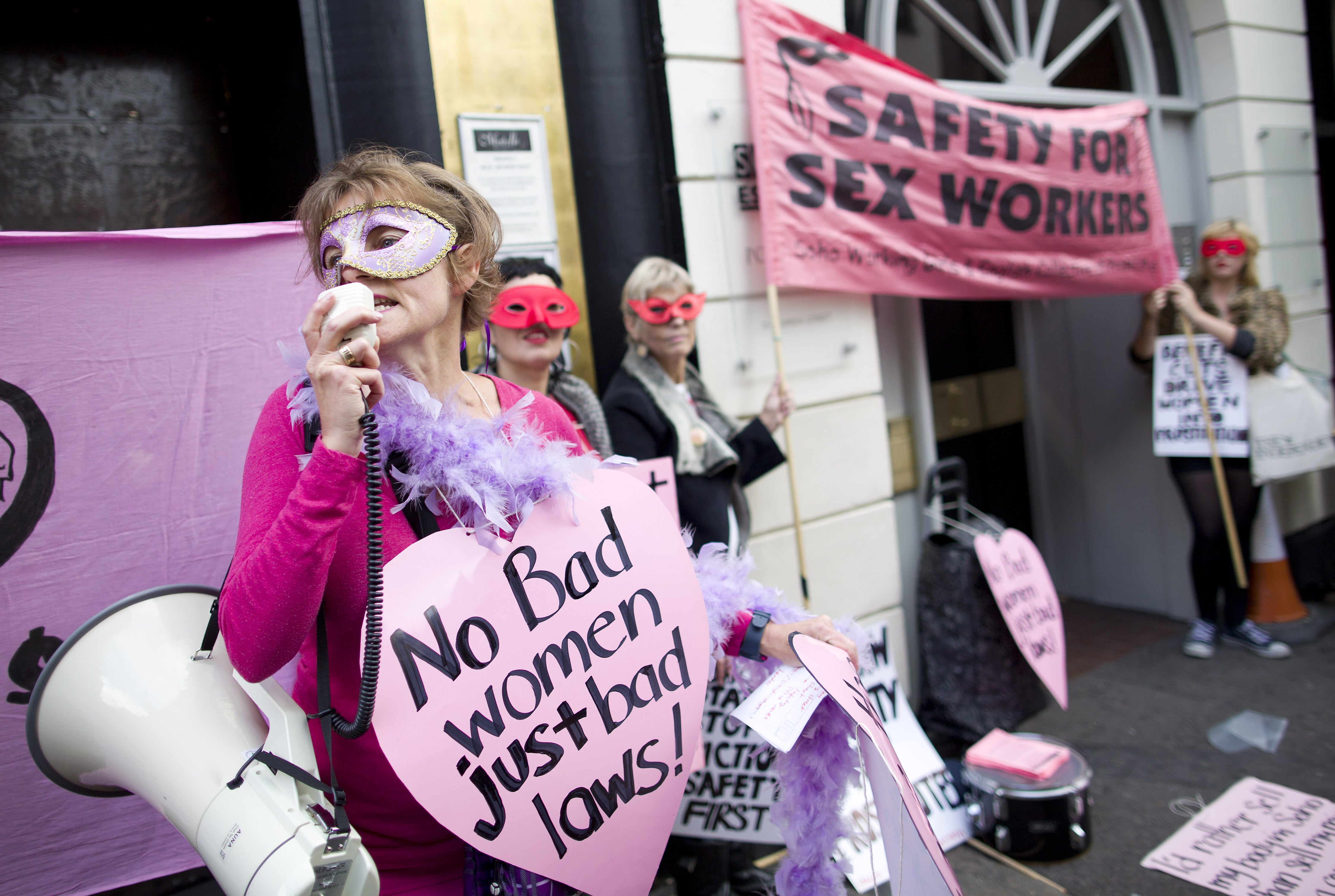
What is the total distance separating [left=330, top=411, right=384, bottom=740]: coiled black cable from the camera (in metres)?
1.24

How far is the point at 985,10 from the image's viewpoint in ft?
14.8

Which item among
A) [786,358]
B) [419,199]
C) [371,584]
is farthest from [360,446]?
[786,358]

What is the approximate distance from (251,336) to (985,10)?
4.12m

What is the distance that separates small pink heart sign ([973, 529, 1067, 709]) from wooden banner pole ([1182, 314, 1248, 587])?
1.39 meters

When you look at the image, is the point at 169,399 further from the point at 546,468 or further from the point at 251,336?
the point at 546,468

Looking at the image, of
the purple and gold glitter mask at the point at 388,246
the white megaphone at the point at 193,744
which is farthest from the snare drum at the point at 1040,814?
the purple and gold glitter mask at the point at 388,246

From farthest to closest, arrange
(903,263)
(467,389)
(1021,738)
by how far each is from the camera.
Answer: (903,263), (1021,738), (467,389)

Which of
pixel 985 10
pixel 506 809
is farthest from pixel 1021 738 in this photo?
pixel 985 10

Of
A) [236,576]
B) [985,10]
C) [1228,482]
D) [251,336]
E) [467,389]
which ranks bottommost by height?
[1228,482]

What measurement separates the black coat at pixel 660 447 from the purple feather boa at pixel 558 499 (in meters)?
1.00

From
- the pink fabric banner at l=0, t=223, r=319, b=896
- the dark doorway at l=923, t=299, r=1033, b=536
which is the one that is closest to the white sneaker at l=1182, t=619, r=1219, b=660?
the dark doorway at l=923, t=299, r=1033, b=536

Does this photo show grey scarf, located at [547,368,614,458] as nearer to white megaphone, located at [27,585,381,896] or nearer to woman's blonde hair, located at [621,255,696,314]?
woman's blonde hair, located at [621,255,696,314]

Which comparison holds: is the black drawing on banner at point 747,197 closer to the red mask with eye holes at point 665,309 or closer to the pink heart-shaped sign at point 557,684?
the red mask with eye holes at point 665,309

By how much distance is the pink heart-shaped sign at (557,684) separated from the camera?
1.29 meters
